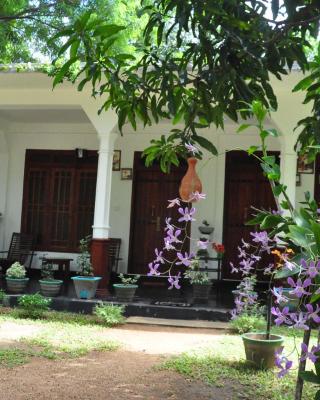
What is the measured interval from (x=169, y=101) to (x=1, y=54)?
5.30 metres

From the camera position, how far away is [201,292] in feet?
A: 25.3

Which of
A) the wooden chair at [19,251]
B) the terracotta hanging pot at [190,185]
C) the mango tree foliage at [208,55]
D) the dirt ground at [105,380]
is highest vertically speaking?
Answer: the mango tree foliage at [208,55]

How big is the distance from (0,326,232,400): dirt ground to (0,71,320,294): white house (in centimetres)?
470

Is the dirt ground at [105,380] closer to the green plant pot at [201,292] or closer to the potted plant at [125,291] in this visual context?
the potted plant at [125,291]

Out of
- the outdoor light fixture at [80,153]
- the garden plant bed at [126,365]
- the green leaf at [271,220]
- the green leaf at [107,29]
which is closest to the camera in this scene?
the green leaf at [271,220]

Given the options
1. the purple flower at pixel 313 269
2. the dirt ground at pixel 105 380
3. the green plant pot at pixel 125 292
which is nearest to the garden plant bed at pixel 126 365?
the dirt ground at pixel 105 380

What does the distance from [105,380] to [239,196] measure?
20.2ft

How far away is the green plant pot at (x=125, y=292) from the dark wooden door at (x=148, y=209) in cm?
249

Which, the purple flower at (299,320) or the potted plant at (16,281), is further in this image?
the potted plant at (16,281)

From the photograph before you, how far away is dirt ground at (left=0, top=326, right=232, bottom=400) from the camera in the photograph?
155 inches

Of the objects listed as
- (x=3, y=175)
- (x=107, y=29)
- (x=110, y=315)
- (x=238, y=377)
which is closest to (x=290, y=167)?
(x=110, y=315)

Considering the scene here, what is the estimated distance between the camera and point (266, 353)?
4707 millimetres

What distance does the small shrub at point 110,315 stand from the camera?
662cm

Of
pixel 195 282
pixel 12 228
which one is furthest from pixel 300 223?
pixel 12 228
